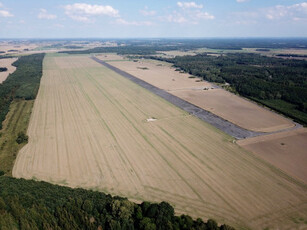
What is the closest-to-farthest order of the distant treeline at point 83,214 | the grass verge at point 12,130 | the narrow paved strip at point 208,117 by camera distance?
the distant treeline at point 83,214, the grass verge at point 12,130, the narrow paved strip at point 208,117

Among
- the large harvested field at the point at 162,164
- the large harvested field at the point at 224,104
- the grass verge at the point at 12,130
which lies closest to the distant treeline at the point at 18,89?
the grass verge at the point at 12,130

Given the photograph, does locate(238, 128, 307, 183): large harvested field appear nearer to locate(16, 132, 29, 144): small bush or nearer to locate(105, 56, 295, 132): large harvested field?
locate(105, 56, 295, 132): large harvested field

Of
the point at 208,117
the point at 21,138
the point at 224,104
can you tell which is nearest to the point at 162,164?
the point at 208,117

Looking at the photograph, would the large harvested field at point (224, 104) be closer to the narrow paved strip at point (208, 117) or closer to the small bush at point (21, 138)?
the narrow paved strip at point (208, 117)

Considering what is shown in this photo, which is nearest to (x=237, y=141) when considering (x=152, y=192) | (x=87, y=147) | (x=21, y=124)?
(x=152, y=192)

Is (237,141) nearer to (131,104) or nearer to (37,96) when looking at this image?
(131,104)

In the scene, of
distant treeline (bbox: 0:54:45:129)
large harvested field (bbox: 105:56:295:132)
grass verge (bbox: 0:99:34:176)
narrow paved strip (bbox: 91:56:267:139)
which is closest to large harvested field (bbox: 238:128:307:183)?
narrow paved strip (bbox: 91:56:267:139)

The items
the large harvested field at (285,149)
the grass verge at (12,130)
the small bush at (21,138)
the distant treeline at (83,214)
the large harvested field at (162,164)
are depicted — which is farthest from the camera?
the small bush at (21,138)
